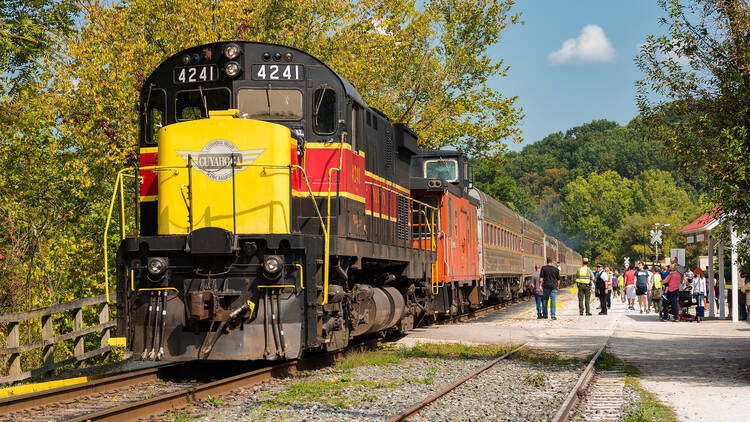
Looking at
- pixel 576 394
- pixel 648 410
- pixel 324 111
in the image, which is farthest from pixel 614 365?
pixel 324 111

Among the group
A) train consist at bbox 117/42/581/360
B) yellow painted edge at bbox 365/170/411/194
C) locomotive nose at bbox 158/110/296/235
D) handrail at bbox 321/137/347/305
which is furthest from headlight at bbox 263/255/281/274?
yellow painted edge at bbox 365/170/411/194

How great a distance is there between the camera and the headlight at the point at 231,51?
1007cm

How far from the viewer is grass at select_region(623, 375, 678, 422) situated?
25.3 ft

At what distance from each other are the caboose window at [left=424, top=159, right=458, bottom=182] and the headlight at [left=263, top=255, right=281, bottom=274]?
1001cm

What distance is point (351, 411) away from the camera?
7.82 m

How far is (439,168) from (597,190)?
125 metres

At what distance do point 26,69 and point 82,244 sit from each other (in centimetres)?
403

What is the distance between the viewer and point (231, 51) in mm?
10086

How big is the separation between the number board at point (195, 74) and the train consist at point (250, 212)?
2cm

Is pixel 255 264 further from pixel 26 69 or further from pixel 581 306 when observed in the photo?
pixel 581 306

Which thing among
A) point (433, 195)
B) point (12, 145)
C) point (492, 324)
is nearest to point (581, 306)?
point (492, 324)

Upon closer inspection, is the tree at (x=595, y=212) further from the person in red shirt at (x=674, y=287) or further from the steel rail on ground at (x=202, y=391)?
the steel rail on ground at (x=202, y=391)

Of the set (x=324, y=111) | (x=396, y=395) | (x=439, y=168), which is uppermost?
(x=439, y=168)

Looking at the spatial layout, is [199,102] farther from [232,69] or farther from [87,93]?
[87,93]
